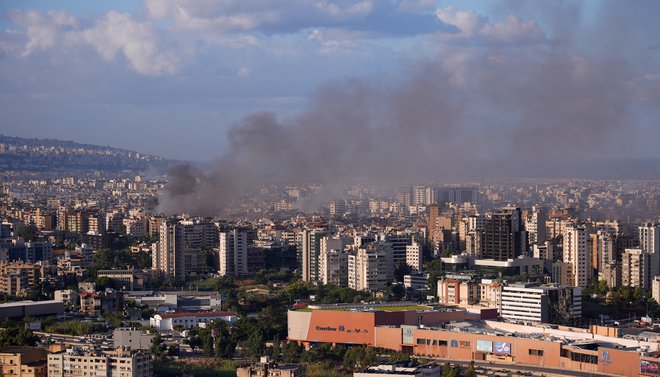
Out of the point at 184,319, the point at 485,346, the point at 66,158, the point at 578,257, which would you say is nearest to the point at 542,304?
the point at 485,346

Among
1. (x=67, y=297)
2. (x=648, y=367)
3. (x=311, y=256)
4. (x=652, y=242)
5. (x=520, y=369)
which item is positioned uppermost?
(x=652, y=242)

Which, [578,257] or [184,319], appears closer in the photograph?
[184,319]

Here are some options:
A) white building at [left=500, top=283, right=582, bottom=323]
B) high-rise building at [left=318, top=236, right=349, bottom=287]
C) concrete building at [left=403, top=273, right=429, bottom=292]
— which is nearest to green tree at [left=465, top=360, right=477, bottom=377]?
white building at [left=500, top=283, right=582, bottom=323]

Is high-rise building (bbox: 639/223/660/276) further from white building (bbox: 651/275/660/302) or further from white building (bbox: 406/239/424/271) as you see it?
white building (bbox: 406/239/424/271)

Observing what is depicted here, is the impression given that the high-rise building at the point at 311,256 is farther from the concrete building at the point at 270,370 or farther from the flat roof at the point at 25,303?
the concrete building at the point at 270,370

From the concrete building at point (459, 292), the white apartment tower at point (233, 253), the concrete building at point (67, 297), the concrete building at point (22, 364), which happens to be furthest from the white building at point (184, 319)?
the white apartment tower at point (233, 253)

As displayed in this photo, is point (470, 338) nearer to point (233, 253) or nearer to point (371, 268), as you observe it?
point (371, 268)

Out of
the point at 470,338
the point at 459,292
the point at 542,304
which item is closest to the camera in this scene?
the point at 470,338

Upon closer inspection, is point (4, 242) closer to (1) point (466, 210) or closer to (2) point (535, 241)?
(2) point (535, 241)
